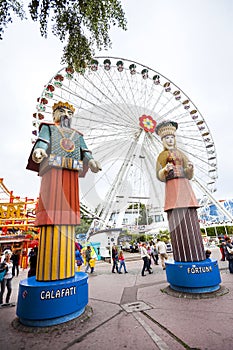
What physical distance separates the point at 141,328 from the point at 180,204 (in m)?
3.11

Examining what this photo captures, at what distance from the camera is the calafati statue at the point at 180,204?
5.32m

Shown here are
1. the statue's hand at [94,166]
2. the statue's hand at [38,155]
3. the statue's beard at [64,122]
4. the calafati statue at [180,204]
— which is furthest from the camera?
the calafati statue at [180,204]

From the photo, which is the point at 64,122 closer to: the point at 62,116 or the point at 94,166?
the point at 62,116

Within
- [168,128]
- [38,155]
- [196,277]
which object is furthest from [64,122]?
[196,277]

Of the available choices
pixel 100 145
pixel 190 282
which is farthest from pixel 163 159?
pixel 100 145

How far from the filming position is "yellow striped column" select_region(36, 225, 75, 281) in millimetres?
3814

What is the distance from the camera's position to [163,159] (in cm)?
618

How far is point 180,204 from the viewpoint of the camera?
551 cm

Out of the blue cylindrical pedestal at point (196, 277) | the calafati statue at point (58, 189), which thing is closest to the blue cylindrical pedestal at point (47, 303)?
the calafati statue at point (58, 189)

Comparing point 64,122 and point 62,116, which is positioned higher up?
point 62,116

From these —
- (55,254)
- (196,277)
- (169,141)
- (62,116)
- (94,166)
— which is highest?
(62,116)

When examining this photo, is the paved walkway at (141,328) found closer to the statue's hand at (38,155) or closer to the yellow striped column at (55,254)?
the yellow striped column at (55,254)

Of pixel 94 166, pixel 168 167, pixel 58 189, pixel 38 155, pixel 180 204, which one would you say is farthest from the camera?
pixel 168 167

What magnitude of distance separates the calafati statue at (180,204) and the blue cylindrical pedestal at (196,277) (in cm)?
30
